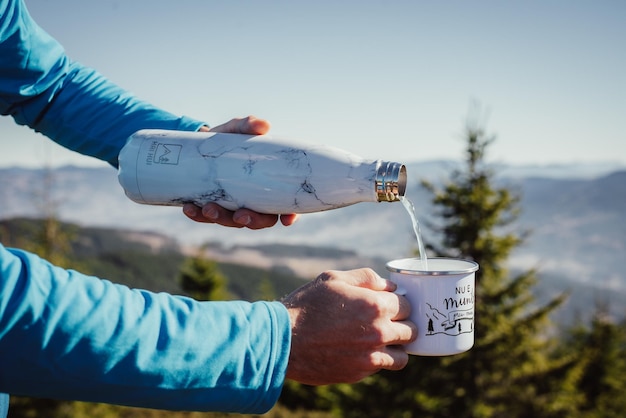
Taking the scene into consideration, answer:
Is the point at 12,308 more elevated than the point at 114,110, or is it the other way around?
the point at 114,110

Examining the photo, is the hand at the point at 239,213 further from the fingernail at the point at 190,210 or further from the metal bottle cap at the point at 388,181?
Result: the metal bottle cap at the point at 388,181

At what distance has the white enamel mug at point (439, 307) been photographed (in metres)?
1.77

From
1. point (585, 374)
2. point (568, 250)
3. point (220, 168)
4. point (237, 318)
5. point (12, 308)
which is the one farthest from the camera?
point (568, 250)

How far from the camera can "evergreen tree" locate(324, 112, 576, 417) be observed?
43.3 ft

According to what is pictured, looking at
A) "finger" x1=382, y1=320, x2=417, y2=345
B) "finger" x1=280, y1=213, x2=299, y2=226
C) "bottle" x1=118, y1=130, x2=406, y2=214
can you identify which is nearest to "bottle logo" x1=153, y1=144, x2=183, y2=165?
"bottle" x1=118, y1=130, x2=406, y2=214

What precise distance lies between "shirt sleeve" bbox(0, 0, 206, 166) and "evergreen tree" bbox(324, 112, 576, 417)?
11448mm

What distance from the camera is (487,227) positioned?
13188mm

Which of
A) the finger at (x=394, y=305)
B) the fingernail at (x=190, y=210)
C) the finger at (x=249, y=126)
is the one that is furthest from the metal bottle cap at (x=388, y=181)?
the fingernail at (x=190, y=210)

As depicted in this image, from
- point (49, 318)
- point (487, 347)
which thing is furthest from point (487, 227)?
point (49, 318)

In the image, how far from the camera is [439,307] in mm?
1784

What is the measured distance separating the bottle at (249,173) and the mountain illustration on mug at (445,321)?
371 mm

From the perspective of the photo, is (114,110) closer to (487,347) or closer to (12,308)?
(12,308)

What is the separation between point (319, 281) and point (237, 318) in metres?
0.33

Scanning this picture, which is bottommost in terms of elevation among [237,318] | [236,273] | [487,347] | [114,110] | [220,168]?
[236,273]
